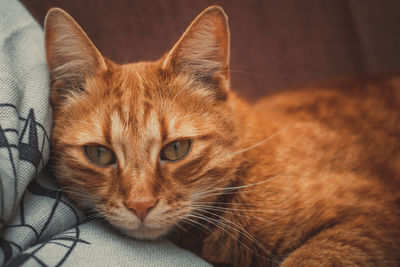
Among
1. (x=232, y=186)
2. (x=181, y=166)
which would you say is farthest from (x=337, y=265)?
(x=181, y=166)

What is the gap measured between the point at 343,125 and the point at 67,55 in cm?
121

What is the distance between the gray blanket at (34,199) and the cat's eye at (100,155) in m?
0.13

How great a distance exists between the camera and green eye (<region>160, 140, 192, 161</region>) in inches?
45.3

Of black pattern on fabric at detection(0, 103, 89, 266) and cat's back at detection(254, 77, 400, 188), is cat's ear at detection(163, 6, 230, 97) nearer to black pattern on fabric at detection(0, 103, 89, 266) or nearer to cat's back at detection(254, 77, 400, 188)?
cat's back at detection(254, 77, 400, 188)

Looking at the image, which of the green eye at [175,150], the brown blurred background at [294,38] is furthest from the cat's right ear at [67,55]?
the brown blurred background at [294,38]

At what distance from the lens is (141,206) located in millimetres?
1009

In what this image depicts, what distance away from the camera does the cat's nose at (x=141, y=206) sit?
3.30ft

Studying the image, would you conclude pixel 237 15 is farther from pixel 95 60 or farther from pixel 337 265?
pixel 337 265

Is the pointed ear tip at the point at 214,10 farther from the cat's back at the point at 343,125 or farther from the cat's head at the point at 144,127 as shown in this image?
the cat's back at the point at 343,125

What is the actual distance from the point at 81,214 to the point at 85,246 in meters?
0.20

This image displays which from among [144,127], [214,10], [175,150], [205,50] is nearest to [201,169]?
[175,150]

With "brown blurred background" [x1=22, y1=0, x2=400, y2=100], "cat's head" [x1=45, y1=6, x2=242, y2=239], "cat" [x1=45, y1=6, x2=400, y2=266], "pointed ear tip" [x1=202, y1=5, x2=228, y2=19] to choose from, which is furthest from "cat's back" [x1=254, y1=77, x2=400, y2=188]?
"pointed ear tip" [x1=202, y1=5, x2=228, y2=19]

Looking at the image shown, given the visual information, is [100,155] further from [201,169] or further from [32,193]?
[201,169]

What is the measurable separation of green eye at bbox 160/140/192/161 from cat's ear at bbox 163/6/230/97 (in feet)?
0.87
